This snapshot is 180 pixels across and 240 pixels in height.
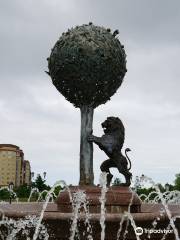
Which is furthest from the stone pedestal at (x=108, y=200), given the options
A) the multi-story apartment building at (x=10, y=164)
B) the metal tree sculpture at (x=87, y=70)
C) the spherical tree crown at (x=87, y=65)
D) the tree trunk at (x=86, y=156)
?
the multi-story apartment building at (x=10, y=164)

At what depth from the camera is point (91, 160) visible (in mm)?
10109

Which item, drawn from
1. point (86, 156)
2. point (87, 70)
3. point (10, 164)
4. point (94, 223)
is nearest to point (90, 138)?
point (86, 156)

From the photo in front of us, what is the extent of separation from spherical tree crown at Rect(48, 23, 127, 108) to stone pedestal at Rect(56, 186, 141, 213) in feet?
5.69

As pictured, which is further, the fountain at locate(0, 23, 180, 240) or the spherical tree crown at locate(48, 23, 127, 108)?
the spherical tree crown at locate(48, 23, 127, 108)

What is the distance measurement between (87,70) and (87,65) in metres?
0.09

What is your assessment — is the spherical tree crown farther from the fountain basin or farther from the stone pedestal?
the fountain basin

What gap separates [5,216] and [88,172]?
203 cm

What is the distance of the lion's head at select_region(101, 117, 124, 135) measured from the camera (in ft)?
32.8

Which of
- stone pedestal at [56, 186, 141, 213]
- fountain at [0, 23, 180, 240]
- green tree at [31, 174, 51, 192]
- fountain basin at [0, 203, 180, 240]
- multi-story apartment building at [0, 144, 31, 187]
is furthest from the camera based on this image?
multi-story apartment building at [0, 144, 31, 187]

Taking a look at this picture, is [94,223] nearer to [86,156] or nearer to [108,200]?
[108,200]

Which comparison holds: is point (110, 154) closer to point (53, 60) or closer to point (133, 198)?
point (133, 198)

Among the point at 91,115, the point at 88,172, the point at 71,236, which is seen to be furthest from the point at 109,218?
the point at 91,115

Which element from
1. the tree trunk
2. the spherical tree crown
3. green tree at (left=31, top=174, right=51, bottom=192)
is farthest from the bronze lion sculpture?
green tree at (left=31, top=174, right=51, bottom=192)

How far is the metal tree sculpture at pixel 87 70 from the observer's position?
973cm
